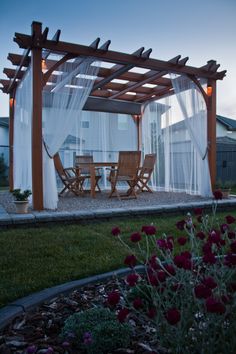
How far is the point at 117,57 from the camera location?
5832 mm

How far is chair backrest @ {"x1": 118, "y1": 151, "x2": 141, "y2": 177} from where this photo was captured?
20.7 ft

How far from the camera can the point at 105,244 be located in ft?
11.5

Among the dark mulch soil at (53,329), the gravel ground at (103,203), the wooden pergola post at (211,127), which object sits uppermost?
the wooden pergola post at (211,127)

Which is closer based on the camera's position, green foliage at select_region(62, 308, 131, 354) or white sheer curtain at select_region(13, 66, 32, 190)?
green foliage at select_region(62, 308, 131, 354)

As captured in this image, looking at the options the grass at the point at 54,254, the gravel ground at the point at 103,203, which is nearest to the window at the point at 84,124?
the gravel ground at the point at 103,203

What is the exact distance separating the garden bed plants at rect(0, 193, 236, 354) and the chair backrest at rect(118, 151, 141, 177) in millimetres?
4358

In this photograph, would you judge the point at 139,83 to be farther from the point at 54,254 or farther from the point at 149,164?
the point at 54,254

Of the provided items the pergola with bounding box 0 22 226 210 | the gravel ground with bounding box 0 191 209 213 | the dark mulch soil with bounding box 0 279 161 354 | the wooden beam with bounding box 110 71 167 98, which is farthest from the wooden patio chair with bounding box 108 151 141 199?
the dark mulch soil with bounding box 0 279 161 354

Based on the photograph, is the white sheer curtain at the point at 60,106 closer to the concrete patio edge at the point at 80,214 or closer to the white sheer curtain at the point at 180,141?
the concrete patio edge at the point at 80,214

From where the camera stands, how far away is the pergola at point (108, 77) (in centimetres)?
513

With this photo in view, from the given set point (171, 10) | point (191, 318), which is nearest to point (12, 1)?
point (171, 10)

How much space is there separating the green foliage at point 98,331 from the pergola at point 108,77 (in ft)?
12.1

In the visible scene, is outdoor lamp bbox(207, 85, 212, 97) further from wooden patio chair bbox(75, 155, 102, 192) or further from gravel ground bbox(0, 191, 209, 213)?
wooden patio chair bbox(75, 155, 102, 192)

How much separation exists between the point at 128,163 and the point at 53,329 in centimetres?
485
